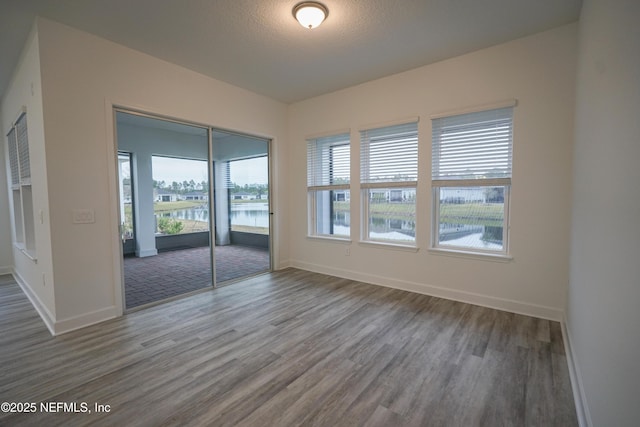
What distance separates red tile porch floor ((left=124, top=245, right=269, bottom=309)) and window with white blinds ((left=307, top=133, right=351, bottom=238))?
51.2 inches

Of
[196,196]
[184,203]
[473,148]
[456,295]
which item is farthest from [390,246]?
[184,203]

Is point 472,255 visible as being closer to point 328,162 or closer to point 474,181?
point 474,181

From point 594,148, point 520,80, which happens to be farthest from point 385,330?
point 520,80

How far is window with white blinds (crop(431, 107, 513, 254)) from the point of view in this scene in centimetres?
319

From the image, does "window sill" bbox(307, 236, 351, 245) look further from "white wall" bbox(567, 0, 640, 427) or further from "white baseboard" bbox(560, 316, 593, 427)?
"white wall" bbox(567, 0, 640, 427)

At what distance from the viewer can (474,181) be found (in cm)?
332

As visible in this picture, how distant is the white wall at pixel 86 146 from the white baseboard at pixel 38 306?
181mm

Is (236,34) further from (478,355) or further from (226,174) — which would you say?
(478,355)

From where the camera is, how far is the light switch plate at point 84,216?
2832 millimetres

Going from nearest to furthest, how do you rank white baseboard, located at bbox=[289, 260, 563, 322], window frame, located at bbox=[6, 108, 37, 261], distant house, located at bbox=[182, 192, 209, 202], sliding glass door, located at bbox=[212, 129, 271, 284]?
1. white baseboard, located at bbox=[289, 260, 563, 322]
2. window frame, located at bbox=[6, 108, 37, 261]
3. distant house, located at bbox=[182, 192, 209, 202]
4. sliding glass door, located at bbox=[212, 129, 271, 284]

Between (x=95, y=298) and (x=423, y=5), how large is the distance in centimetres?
423

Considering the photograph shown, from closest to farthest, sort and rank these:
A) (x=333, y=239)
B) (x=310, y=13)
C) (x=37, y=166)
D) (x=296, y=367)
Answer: (x=296, y=367)
(x=310, y=13)
(x=37, y=166)
(x=333, y=239)

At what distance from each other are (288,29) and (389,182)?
223 centimetres

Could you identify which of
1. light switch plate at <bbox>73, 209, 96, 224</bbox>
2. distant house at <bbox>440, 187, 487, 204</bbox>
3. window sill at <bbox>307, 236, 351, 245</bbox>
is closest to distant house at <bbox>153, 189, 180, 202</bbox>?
light switch plate at <bbox>73, 209, 96, 224</bbox>
